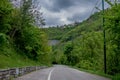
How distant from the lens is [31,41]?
5744cm

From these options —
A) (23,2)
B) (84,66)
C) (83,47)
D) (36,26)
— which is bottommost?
(84,66)

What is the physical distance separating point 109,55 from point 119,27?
645 inches

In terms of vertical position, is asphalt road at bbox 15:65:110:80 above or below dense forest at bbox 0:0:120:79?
below

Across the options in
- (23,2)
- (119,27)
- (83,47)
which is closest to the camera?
(119,27)

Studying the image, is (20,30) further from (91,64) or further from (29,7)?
(91,64)

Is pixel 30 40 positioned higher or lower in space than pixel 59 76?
higher

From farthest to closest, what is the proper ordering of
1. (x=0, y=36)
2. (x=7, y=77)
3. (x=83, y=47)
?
(x=83, y=47)
(x=0, y=36)
(x=7, y=77)

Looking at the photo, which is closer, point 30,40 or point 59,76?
point 59,76

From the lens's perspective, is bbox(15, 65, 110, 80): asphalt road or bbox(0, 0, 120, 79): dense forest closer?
bbox(15, 65, 110, 80): asphalt road

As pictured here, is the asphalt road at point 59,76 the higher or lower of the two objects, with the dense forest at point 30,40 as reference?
lower

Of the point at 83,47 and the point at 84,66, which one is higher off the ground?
the point at 83,47

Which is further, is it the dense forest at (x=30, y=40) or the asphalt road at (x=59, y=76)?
the dense forest at (x=30, y=40)

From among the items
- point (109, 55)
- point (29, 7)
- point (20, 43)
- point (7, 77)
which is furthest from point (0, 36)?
point (20, 43)

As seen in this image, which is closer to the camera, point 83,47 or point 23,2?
point 23,2
